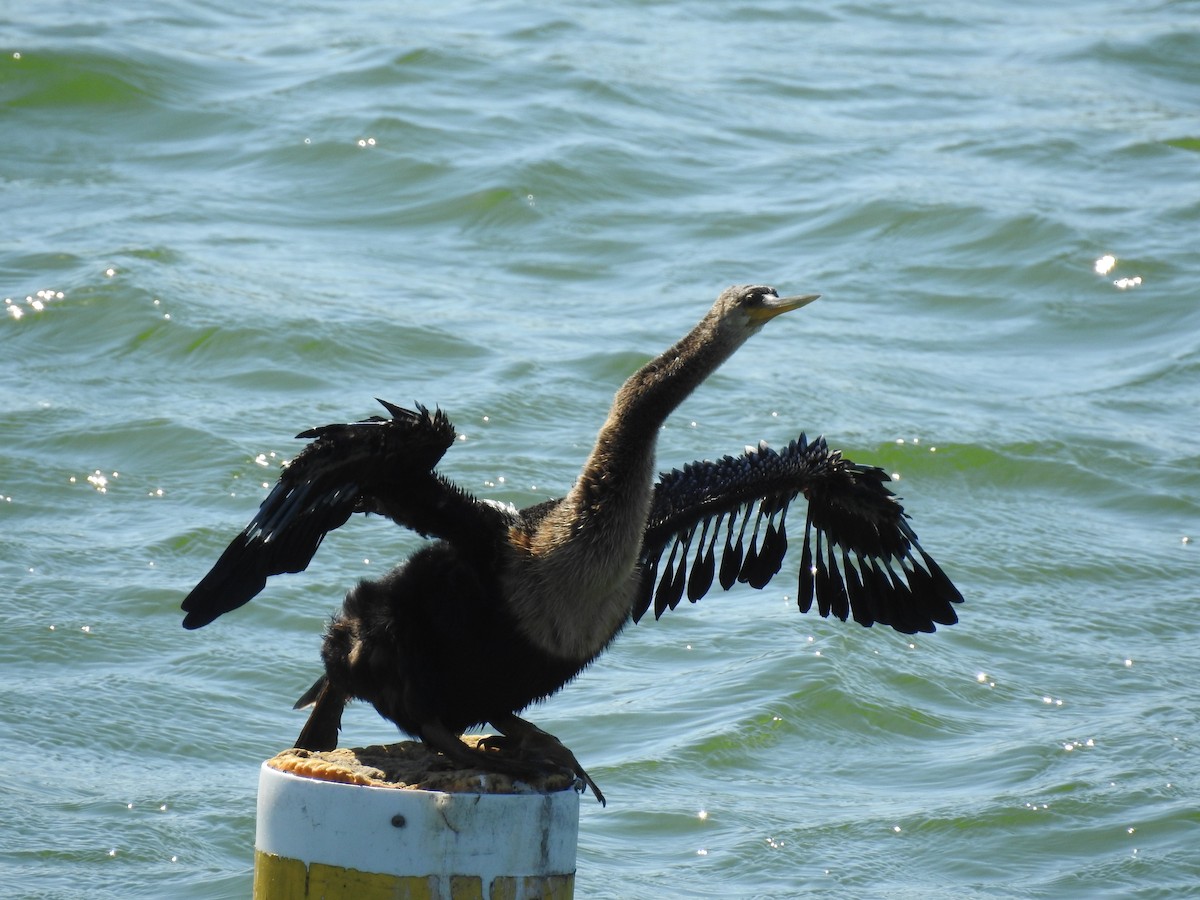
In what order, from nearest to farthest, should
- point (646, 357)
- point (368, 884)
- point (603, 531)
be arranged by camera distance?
point (368, 884) < point (603, 531) < point (646, 357)

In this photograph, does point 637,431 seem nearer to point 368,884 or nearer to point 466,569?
point 466,569

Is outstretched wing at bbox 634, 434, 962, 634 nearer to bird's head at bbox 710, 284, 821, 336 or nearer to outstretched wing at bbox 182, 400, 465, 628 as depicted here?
bird's head at bbox 710, 284, 821, 336

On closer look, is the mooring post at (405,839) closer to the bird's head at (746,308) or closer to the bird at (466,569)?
the bird at (466,569)

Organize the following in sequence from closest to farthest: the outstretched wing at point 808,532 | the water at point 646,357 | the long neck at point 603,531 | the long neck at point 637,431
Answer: the long neck at point 603,531 < the long neck at point 637,431 < the outstretched wing at point 808,532 < the water at point 646,357

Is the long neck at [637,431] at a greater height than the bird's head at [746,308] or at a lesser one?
lesser

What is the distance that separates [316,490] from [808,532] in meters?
1.85

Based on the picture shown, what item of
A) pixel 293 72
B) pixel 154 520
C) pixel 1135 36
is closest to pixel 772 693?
pixel 154 520

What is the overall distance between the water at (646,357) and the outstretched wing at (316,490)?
2.60 metres

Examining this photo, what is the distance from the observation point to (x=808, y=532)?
575cm

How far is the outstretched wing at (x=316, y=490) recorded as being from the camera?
4.41 meters

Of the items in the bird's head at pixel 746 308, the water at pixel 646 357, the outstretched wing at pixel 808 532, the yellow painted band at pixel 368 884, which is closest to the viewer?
the yellow painted band at pixel 368 884

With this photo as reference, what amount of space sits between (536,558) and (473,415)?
6081 mm

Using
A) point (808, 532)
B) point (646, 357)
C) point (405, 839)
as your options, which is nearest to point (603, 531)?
point (405, 839)

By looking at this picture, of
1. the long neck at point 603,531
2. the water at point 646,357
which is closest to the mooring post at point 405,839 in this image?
the long neck at point 603,531
